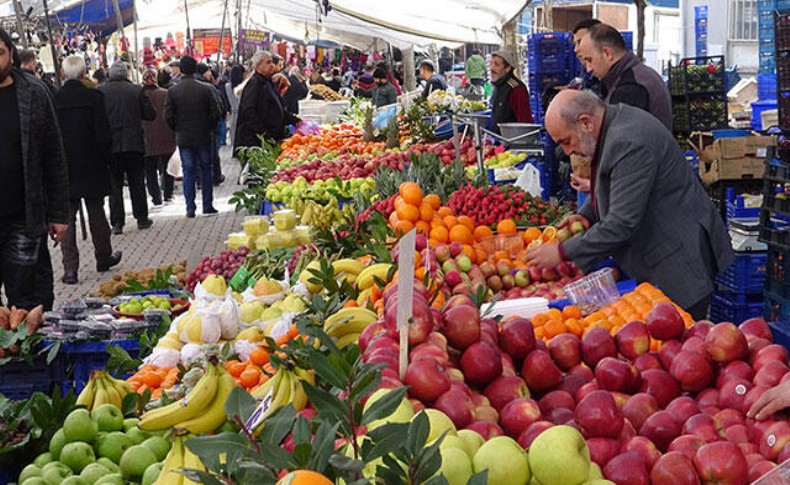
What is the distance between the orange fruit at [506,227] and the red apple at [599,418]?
3.55 metres

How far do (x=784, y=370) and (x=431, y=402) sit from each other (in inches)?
40.8

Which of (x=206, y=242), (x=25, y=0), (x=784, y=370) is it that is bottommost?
(x=206, y=242)

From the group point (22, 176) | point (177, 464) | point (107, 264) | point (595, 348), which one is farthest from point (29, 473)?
point (107, 264)

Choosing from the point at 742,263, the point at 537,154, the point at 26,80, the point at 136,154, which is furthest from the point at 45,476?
the point at 136,154

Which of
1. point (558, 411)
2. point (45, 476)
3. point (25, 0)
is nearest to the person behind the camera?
point (558, 411)

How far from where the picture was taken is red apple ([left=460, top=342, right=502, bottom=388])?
2783mm

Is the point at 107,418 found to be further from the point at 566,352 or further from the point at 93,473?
the point at 566,352

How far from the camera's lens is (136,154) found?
42.4ft

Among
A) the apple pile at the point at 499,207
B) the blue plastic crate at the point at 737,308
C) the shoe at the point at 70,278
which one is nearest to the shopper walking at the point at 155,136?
the shoe at the point at 70,278

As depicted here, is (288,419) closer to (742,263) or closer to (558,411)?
(558,411)

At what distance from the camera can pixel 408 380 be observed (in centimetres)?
252

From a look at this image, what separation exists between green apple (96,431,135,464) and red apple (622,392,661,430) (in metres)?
1.54

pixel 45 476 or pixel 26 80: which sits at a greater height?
pixel 26 80

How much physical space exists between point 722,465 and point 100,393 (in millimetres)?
2143
